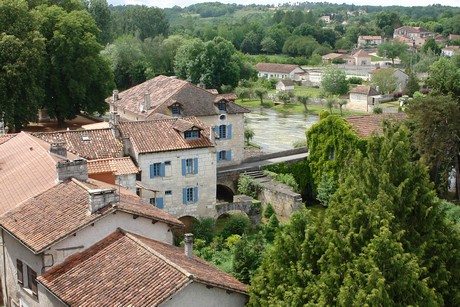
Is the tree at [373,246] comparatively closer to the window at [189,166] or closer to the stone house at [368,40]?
the window at [189,166]

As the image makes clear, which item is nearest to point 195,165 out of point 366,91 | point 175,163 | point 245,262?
point 175,163

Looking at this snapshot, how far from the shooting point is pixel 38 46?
168 feet

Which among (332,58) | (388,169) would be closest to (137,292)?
→ (388,169)

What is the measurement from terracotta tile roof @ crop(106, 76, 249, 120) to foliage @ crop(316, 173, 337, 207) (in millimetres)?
9520

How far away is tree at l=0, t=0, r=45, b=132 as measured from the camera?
49.6 metres

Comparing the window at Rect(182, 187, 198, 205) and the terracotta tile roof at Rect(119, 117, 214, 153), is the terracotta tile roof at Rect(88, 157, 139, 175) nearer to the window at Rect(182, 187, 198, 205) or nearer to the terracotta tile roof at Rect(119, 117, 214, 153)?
the terracotta tile roof at Rect(119, 117, 214, 153)

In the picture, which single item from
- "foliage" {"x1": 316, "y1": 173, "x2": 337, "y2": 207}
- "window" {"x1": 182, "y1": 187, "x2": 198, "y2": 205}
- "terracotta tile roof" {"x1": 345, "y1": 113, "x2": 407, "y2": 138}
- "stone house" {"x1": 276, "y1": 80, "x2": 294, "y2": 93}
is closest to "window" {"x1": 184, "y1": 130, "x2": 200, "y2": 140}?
"window" {"x1": 182, "y1": 187, "x2": 198, "y2": 205}

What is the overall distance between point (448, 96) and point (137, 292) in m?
28.5

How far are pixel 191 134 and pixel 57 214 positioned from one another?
17199 mm

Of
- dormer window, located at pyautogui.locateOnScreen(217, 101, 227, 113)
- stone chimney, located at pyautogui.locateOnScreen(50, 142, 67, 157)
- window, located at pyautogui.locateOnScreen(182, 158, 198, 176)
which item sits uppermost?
stone chimney, located at pyautogui.locateOnScreen(50, 142, 67, 157)

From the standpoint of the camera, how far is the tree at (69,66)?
5500cm

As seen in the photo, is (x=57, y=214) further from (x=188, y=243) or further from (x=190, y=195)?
(x=190, y=195)

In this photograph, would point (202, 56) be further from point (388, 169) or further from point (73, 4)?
point (388, 169)

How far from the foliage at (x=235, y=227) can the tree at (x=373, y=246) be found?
1662 centimetres
